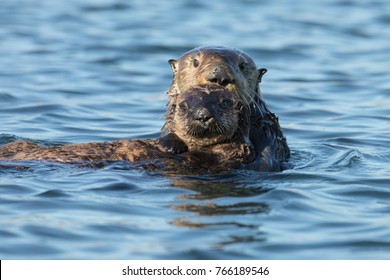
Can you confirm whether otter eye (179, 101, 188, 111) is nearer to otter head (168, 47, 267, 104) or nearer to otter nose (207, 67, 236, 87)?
otter head (168, 47, 267, 104)

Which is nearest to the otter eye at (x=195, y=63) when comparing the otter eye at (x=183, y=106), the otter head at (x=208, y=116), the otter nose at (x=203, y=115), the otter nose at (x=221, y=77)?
the otter nose at (x=221, y=77)

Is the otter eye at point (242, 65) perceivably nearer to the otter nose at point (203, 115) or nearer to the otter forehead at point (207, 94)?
the otter forehead at point (207, 94)

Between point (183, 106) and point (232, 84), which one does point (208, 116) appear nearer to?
point (183, 106)

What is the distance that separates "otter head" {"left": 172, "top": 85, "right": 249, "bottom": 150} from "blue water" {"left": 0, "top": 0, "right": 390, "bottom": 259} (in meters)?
0.40

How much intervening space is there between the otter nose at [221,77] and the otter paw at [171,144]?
569 millimetres

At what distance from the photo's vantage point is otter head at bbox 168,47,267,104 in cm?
733

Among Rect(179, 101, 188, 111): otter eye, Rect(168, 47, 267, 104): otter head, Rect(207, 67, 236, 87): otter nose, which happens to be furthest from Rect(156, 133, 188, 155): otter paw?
Rect(207, 67, 236, 87): otter nose

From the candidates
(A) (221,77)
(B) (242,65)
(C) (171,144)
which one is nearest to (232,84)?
(A) (221,77)

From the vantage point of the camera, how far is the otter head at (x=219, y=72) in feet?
24.1

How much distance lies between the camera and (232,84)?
7.38m

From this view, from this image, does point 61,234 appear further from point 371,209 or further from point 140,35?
point 140,35

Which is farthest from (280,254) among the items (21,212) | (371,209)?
(21,212)

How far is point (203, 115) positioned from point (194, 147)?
16.1 inches
